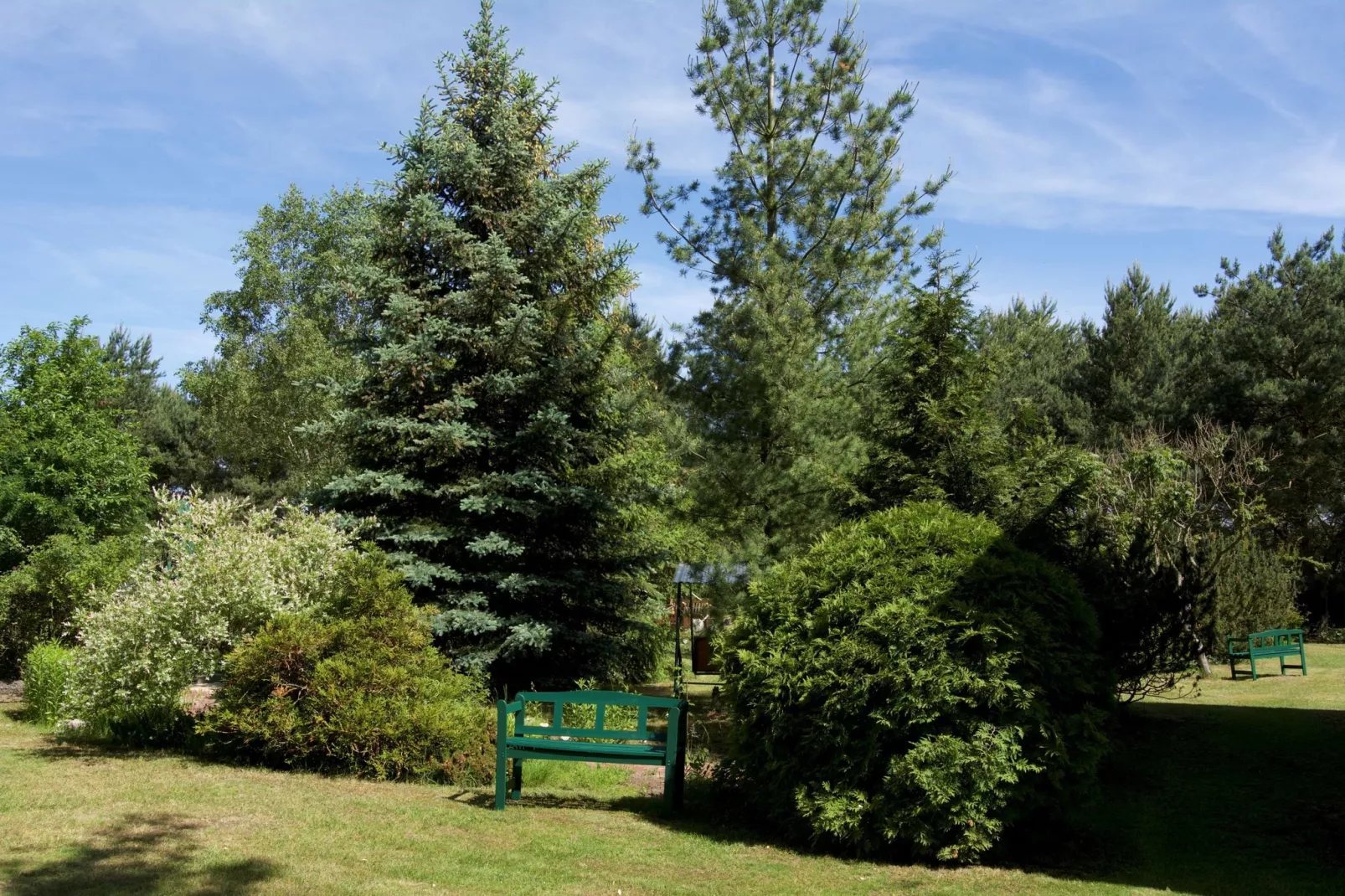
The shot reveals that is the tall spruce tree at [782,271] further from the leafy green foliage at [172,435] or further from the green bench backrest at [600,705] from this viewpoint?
the leafy green foliage at [172,435]

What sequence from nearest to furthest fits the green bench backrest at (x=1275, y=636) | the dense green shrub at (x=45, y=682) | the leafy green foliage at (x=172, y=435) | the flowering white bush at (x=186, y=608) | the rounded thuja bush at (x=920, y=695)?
the rounded thuja bush at (x=920, y=695)
the flowering white bush at (x=186, y=608)
the dense green shrub at (x=45, y=682)
the green bench backrest at (x=1275, y=636)
the leafy green foliage at (x=172, y=435)

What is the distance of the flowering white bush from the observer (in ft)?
28.0

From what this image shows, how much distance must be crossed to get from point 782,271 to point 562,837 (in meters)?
7.64

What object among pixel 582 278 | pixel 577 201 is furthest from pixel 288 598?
pixel 577 201

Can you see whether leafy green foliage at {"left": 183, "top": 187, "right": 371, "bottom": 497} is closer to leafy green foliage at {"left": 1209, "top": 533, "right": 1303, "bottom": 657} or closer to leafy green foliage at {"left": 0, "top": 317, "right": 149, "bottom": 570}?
leafy green foliage at {"left": 0, "top": 317, "right": 149, "bottom": 570}

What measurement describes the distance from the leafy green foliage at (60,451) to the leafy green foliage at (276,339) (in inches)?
411

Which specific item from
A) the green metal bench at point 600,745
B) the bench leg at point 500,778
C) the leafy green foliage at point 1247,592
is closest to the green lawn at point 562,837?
the bench leg at point 500,778

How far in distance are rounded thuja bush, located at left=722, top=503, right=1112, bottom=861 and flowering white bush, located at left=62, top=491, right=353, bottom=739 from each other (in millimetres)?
4800

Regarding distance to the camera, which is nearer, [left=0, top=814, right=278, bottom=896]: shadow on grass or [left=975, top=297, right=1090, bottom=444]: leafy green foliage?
[left=0, top=814, right=278, bottom=896]: shadow on grass

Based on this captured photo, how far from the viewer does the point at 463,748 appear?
7.76 metres

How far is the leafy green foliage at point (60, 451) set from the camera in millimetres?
14500

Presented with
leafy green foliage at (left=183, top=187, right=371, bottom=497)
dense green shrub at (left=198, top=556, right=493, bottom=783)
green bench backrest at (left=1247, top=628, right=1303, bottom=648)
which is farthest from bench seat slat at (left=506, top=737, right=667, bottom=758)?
leafy green foliage at (left=183, top=187, right=371, bottom=497)

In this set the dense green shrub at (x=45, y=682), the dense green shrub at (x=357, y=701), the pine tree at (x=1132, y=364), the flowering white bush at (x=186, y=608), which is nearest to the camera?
the dense green shrub at (x=357, y=701)

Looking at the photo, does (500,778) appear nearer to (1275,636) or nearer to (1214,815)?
(1214,815)
